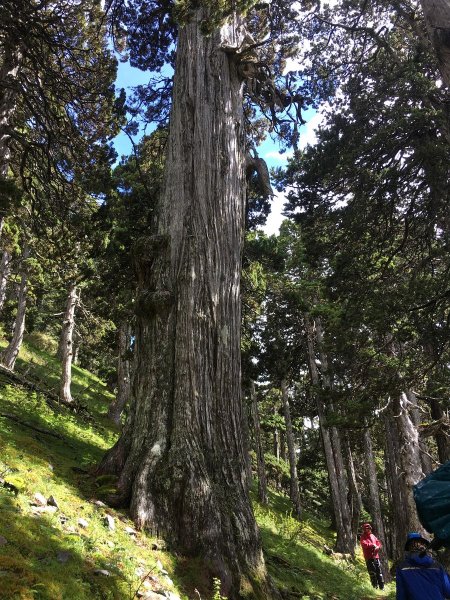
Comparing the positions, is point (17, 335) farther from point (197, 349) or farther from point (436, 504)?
point (436, 504)

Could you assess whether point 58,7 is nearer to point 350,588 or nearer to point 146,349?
point 146,349

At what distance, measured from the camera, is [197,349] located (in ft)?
17.8

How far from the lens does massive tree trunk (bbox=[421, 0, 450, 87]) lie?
6.39 m

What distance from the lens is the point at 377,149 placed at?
10.2m

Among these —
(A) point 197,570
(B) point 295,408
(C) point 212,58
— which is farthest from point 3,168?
(B) point 295,408

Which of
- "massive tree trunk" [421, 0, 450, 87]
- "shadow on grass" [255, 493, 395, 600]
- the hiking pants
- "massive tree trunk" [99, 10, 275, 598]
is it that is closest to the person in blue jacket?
"massive tree trunk" [99, 10, 275, 598]

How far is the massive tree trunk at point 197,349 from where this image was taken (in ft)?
14.5

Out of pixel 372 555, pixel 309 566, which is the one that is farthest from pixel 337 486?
pixel 309 566

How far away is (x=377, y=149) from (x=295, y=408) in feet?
54.6

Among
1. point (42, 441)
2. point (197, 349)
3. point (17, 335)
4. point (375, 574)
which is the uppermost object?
point (17, 335)

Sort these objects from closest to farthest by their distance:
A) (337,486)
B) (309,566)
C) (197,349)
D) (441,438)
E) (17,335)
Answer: (197,349)
(309,566)
(441,438)
(17,335)
(337,486)

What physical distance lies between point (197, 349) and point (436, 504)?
292cm

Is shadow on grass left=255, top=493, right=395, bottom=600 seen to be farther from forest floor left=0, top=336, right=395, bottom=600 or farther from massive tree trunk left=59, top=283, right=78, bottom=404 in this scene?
massive tree trunk left=59, top=283, right=78, bottom=404

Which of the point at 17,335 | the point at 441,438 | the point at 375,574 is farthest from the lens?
the point at 17,335
